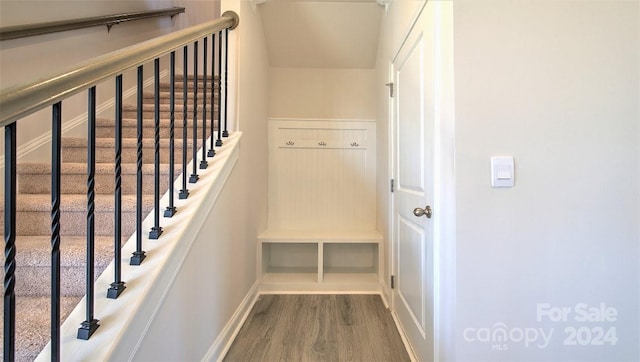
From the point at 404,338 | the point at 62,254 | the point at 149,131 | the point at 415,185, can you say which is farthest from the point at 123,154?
the point at 404,338

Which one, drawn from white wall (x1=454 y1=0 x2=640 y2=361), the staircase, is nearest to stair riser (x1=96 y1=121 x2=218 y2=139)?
the staircase

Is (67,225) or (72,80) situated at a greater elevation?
(72,80)

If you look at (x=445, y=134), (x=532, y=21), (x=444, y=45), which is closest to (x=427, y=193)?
(x=445, y=134)

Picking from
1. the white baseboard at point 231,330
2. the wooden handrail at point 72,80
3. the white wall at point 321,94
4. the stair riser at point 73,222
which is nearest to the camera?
the wooden handrail at point 72,80

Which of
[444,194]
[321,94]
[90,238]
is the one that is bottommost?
[90,238]

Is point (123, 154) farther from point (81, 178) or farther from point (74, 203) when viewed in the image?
point (74, 203)

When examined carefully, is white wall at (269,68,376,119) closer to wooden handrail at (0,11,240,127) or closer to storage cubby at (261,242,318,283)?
storage cubby at (261,242,318,283)

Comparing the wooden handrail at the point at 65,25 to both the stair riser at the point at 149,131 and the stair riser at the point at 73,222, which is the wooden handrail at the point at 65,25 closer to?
the stair riser at the point at 149,131

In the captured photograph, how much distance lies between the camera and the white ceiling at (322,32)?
2553mm

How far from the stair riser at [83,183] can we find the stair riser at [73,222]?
214 mm

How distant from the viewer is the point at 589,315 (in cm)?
113

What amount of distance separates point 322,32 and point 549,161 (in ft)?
7.46

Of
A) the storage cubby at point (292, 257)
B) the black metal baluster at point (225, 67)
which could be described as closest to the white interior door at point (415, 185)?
the storage cubby at point (292, 257)

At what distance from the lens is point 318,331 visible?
6.25ft
